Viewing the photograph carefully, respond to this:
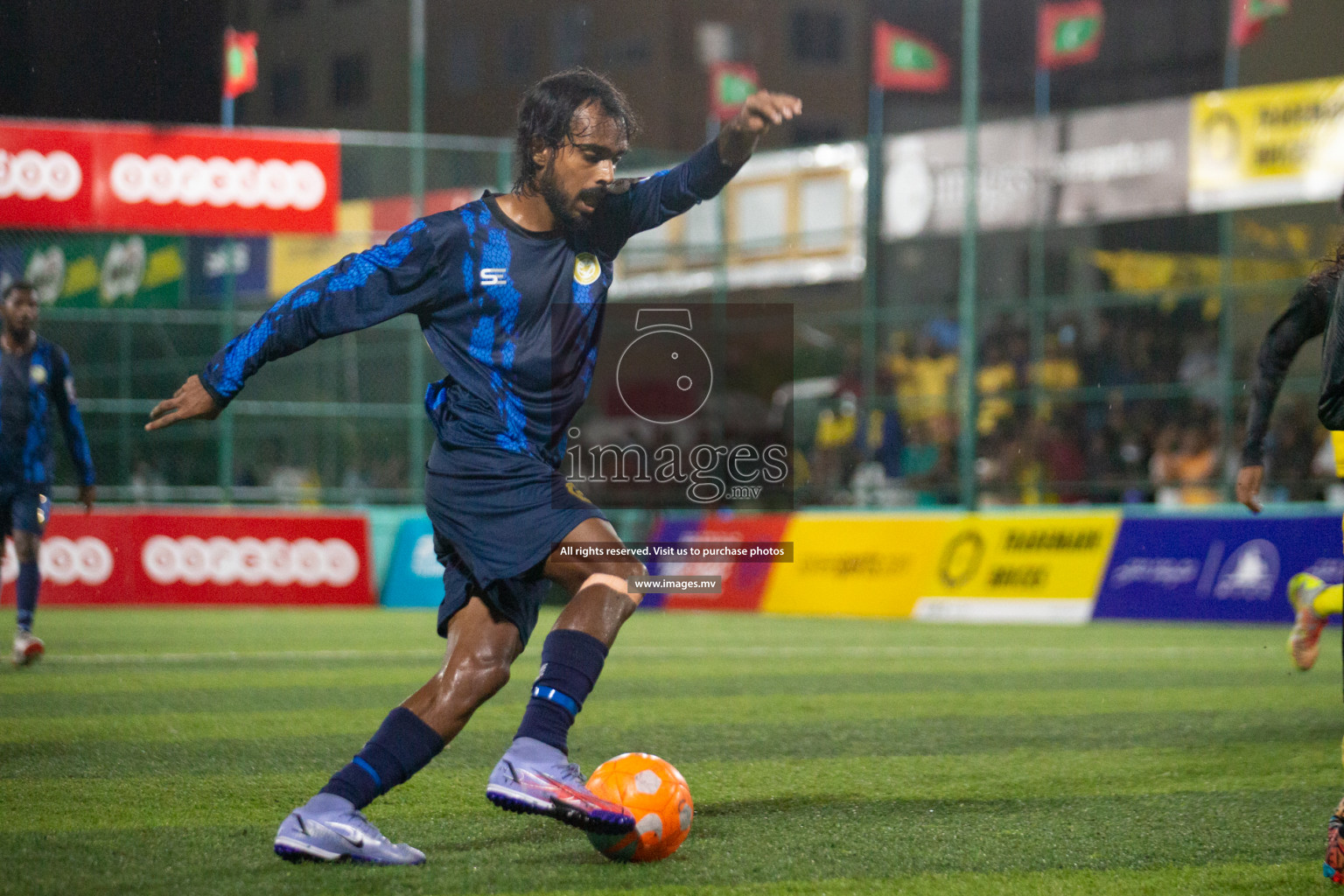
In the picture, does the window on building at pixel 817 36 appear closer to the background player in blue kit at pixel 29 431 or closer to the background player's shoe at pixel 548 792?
the background player in blue kit at pixel 29 431

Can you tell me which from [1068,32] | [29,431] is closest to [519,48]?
[1068,32]

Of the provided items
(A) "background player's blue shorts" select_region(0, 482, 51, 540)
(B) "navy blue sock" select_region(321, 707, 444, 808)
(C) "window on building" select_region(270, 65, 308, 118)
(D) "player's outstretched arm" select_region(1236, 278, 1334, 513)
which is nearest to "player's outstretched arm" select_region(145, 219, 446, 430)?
(B) "navy blue sock" select_region(321, 707, 444, 808)

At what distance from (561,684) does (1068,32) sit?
1947cm

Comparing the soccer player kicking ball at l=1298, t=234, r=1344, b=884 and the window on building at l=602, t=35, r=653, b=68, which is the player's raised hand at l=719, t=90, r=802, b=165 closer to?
the soccer player kicking ball at l=1298, t=234, r=1344, b=884

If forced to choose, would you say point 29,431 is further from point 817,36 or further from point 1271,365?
point 817,36

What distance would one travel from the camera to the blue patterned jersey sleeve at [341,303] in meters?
3.85

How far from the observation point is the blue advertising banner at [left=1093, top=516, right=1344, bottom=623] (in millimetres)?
12867

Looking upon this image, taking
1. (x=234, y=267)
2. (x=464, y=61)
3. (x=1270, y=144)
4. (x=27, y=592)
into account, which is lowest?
(x=27, y=592)

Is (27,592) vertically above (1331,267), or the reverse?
(1331,267)

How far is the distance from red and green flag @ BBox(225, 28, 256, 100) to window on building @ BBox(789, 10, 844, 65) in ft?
104

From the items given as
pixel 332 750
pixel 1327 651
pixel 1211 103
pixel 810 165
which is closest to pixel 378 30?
pixel 810 165

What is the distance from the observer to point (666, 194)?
4164mm

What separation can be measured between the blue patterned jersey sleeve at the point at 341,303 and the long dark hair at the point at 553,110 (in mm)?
350

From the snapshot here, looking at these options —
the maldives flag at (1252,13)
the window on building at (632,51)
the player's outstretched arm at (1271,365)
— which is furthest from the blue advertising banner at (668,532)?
the window on building at (632,51)
